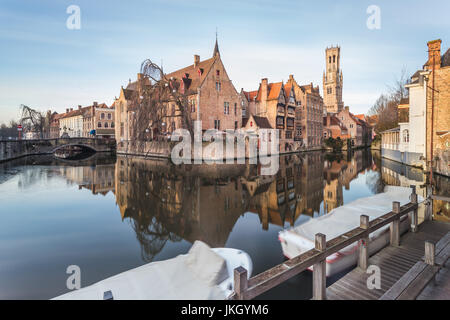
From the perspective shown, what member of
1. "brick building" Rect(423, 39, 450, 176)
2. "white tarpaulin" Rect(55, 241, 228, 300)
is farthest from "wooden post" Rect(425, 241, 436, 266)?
"brick building" Rect(423, 39, 450, 176)

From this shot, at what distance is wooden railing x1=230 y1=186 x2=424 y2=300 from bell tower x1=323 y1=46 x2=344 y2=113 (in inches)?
3684

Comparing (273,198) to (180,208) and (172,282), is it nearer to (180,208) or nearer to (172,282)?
(180,208)

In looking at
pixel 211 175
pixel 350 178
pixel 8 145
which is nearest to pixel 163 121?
pixel 211 175

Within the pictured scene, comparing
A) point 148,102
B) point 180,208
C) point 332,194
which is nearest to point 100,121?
point 148,102

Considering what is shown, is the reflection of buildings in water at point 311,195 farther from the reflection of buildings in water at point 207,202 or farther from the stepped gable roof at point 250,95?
the stepped gable roof at point 250,95

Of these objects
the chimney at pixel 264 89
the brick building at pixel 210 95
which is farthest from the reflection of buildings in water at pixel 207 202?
the chimney at pixel 264 89

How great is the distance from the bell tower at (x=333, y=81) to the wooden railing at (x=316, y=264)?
93580 mm

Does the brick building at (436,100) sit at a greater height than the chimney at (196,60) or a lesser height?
lesser

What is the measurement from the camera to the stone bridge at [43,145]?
3647cm

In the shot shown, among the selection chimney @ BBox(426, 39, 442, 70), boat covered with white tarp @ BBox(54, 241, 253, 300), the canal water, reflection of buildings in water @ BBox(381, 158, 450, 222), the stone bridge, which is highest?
chimney @ BBox(426, 39, 442, 70)

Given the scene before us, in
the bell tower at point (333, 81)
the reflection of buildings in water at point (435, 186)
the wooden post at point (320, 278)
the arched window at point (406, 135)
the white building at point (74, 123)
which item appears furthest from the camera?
the bell tower at point (333, 81)

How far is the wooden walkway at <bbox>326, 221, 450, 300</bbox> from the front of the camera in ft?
15.2

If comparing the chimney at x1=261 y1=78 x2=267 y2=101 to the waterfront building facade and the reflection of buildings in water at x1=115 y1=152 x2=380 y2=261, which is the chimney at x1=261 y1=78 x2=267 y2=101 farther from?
the reflection of buildings in water at x1=115 y1=152 x2=380 y2=261

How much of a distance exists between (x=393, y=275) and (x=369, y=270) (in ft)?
1.60
